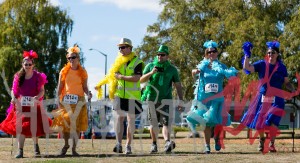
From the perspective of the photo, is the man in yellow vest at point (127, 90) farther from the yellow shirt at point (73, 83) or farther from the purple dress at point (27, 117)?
the purple dress at point (27, 117)

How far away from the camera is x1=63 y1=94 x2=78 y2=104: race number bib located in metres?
11.2

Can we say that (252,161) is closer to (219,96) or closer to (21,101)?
(219,96)

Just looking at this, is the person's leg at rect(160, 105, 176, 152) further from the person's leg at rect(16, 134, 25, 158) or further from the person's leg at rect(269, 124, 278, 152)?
the person's leg at rect(16, 134, 25, 158)

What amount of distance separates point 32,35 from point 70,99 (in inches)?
1381

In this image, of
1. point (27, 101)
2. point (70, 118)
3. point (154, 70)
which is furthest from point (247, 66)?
point (27, 101)

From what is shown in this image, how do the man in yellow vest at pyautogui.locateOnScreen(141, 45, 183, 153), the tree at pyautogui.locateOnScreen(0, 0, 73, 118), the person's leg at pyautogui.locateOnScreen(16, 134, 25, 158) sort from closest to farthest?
the person's leg at pyautogui.locateOnScreen(16, 134, 25, 158), the man in yellow vest at pyautogui.locateOnScreen(141, 45, 183, 153), the tree at pyautogui.locateOnScreen(0, 0, 73, 118)

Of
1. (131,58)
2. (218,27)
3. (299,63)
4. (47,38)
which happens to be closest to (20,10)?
(47,38)

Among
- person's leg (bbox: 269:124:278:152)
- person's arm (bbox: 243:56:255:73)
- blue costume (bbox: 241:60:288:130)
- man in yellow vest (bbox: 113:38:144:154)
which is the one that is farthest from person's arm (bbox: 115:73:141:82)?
person's leg (bbox: 269:124:278:152)

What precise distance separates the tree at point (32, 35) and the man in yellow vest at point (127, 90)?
33070mm

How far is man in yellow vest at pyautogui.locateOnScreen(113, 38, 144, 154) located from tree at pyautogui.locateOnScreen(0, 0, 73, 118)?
33.1 meters

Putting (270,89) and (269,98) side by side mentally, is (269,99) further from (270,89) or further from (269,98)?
(270,89)

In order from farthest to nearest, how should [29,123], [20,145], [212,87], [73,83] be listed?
[212,87], [73,83], [29,123], [20,145]

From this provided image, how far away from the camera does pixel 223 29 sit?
3656 cm

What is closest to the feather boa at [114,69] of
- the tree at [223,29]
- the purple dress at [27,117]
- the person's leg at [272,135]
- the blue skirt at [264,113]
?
the purple dress at [27,117]
